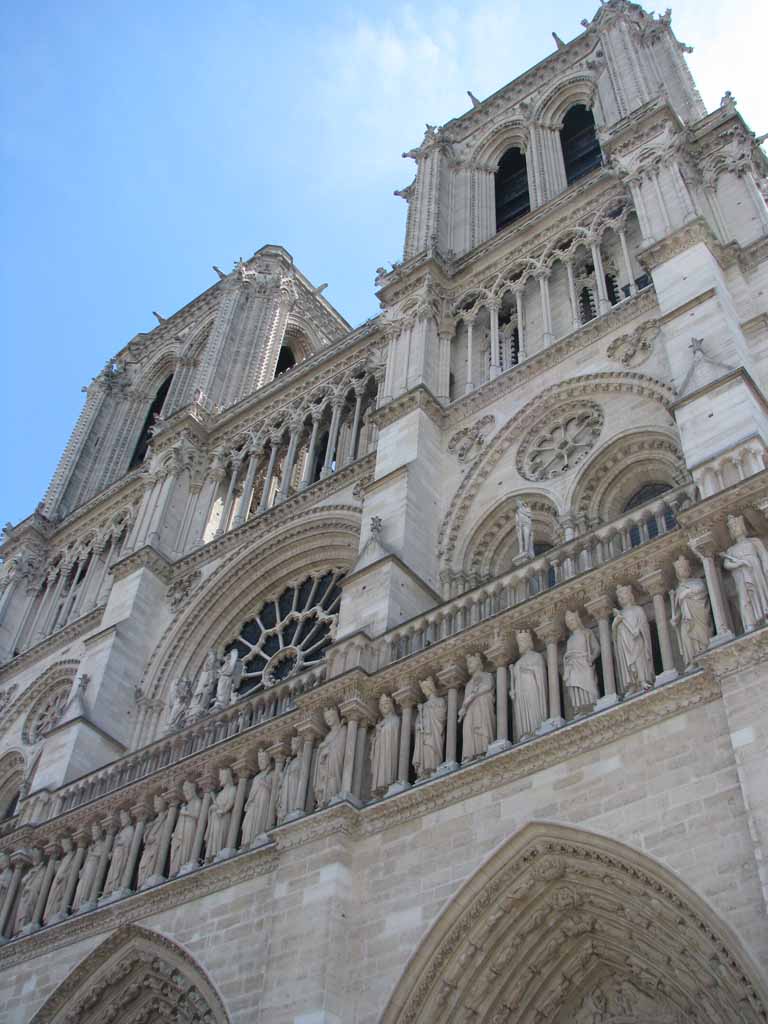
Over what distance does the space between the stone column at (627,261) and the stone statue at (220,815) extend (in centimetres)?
863

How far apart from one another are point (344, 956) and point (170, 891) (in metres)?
2.97

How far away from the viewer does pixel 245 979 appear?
10.9 metres

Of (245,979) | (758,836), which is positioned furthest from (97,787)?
(758,836)

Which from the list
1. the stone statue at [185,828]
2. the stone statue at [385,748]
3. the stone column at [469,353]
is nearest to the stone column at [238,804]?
the stone statue at [185,828]

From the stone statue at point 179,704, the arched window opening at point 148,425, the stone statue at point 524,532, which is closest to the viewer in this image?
the stone statue at point 524,532

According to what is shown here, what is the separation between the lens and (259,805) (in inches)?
494

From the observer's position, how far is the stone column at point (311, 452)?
1964 centimetres

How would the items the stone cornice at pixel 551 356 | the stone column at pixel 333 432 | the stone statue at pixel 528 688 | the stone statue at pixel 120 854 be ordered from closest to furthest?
the stone statue at pixel 528 688
the stone statue at pixel 120 854
the stone cornice at pixel 551 356
the stone column at pixel 333 432

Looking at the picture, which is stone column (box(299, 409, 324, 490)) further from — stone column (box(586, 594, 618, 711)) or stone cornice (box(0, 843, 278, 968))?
stone column (box(586, 594, 618, 711))

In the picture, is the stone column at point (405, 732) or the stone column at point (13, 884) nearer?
the stone column at point (405, 732)

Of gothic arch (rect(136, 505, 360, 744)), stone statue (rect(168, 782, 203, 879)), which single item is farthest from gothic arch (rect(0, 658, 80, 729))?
stone statue (rect(168, 782, 203, 879))

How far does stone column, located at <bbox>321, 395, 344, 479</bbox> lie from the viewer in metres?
19.5

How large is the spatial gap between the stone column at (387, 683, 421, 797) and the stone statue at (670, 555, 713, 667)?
2.95 metres

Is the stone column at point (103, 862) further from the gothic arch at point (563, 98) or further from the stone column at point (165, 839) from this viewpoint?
the gothic arch at point (563, 98)
